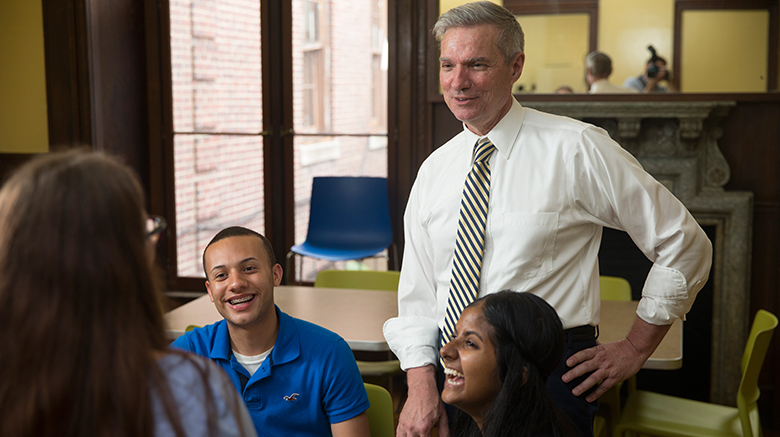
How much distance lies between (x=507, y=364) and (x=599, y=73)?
3181 millimetres

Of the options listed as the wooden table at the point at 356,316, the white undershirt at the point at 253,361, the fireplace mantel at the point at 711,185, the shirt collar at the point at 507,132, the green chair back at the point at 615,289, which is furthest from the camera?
the fireplace mantel at the point at 711,185

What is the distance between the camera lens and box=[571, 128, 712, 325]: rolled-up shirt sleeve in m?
1.56

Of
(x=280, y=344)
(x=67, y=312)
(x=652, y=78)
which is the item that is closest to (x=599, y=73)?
(x=652, y=78)

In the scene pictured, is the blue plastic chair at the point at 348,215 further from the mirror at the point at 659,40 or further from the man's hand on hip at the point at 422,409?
the man's hand on hip at the point at 422,409

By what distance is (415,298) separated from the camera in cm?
175

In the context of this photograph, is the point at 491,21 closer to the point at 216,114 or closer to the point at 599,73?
the point at 599,73

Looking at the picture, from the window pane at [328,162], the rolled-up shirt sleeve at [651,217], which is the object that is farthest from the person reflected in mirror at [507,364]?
the window pane at [328,162]

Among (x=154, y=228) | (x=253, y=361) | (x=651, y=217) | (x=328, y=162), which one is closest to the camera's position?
(x=154, y=228)

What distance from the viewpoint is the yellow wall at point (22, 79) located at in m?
4.36

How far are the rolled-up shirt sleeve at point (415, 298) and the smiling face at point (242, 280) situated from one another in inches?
13.0

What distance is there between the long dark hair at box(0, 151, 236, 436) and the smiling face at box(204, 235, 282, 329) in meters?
1.04

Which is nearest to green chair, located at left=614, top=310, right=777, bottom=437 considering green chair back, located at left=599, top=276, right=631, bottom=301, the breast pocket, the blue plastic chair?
green chair back, located at left=599, top=276, right=631, bottom=301

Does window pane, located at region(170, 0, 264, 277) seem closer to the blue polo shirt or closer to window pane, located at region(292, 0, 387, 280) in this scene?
window pane, located at region(292, 0, 387, 280)

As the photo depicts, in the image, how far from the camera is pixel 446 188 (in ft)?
5.67
